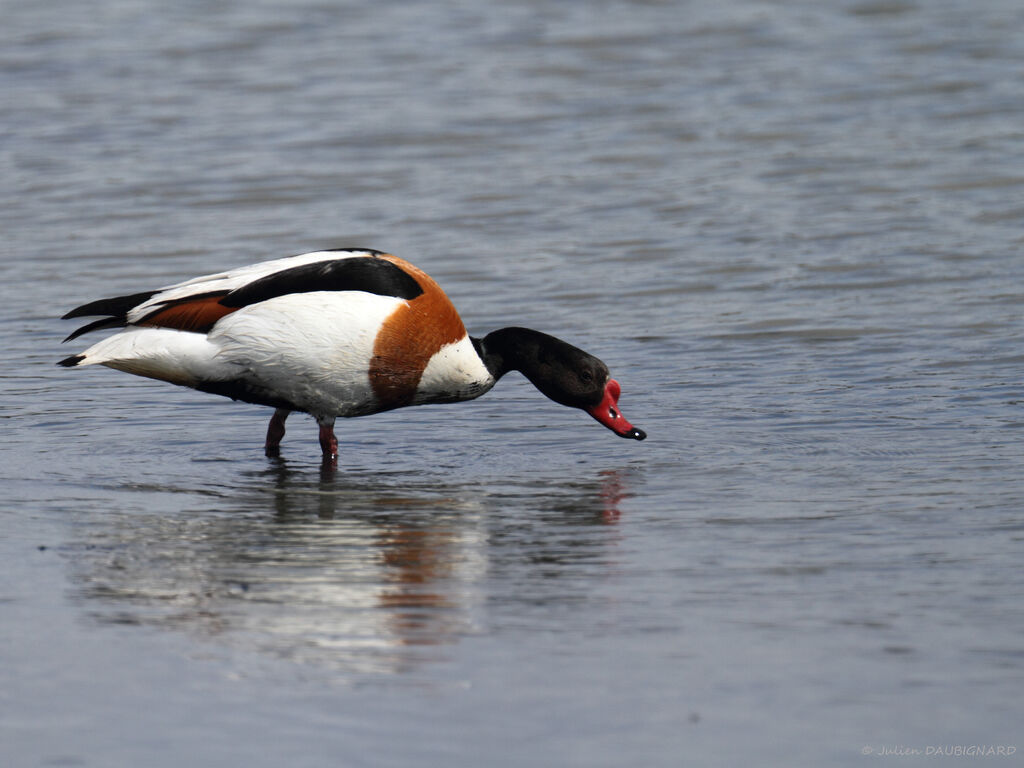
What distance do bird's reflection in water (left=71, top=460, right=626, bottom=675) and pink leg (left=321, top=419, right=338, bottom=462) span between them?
4.9 inches

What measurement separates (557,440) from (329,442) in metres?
1.06

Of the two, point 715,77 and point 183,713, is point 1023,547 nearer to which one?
point 183,713

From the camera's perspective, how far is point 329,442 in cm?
770

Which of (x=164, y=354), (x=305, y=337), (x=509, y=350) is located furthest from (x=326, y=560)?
(x=509, y=350)

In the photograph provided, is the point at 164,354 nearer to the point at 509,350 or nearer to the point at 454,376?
the point at 454,376

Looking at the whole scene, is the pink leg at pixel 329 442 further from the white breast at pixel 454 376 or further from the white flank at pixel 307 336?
the white breast at pixel 454 376

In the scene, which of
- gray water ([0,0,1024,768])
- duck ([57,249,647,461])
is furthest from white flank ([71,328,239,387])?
gray water ([0,0,1024,768])

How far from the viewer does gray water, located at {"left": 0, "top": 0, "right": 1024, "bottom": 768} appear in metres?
4.43

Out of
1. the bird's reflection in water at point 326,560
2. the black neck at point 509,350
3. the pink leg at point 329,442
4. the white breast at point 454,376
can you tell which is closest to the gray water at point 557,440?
the bird's reflection in water at point 326,560

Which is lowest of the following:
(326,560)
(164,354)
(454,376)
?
(326,560)

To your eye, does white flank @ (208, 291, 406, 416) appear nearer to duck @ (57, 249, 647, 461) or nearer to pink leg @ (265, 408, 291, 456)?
duck @ (57, 249, 647, 461)

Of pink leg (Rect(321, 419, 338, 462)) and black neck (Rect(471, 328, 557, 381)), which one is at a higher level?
black neck (Rect(471, 328, 557, 381))

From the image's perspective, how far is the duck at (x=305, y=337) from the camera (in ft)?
24.1

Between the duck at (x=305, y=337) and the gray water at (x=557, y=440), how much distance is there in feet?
1.11
